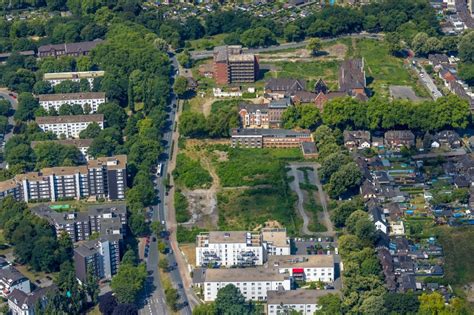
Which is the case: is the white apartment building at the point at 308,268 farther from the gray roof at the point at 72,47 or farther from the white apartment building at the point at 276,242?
the gray roof at the point at 72,47

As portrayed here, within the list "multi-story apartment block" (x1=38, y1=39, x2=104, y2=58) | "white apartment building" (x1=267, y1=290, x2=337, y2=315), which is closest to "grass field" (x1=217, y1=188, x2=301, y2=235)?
"white apartment building" (x1=267, y1=290, x2=337, y2=315)

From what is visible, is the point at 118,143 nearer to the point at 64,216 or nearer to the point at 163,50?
the point at 64,216

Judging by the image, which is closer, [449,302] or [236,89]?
[449,302]

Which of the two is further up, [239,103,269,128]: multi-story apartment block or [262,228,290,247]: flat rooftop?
[262,228,290,247]: flat rooftop

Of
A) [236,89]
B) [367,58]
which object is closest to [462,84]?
[367,58]

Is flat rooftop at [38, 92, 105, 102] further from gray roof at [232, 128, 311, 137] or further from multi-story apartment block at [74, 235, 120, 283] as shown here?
multi-story apartment block at [74, 235, 120, 283]

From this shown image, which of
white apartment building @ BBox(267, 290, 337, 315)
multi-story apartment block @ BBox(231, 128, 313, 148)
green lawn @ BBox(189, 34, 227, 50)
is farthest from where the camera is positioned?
green lawn @ BBox(189, 34, 227, 50)

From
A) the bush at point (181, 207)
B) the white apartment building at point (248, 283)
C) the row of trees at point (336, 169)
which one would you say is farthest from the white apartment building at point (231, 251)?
the row of trees at point (336, 169)
